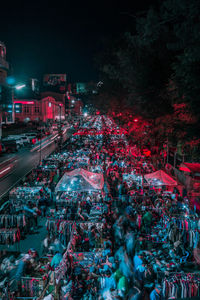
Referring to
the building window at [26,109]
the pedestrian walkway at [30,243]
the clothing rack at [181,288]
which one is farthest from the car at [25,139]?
the building window at [26,109]

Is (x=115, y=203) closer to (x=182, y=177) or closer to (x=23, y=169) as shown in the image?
(x=182, y=177)

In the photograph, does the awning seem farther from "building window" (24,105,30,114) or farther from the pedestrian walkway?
"building window" (24,105,30,114)

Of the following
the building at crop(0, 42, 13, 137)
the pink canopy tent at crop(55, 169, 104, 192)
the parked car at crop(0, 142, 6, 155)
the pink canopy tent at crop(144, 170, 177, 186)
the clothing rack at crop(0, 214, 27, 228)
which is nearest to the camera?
the clothing rack at crop(0, 214, 27, 228)

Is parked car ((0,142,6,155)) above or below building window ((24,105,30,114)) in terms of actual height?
below

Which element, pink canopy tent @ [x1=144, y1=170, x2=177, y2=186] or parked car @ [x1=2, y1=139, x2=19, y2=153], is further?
parked car @ [x1=2, y1=139, x2=19, y2=153]

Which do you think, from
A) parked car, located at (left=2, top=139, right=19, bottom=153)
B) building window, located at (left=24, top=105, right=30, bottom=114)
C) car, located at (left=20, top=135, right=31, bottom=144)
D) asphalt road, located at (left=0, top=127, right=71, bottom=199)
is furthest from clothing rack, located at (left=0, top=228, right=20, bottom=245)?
building window, located at (left=24, top=105, right=30, bottom=114)

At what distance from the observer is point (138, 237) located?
322 inches

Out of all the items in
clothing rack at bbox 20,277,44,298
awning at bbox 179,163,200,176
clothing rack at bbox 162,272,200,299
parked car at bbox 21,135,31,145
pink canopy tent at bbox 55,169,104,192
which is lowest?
clothing rack at bbox 20,277,44,298

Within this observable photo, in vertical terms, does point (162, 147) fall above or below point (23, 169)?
above

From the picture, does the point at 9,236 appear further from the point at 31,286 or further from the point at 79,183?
the point at 79,183

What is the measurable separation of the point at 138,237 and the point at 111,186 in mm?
6081

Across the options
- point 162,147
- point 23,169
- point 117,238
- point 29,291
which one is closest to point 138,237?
point 117,238

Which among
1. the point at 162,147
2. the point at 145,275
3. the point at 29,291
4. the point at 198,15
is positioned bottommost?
the point at 29,291

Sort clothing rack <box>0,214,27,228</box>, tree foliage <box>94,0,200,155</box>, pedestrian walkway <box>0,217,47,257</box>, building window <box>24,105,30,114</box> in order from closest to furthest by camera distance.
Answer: tree foliage <box>94,0,200,155</box>, pedestrian walkway <box>0,217,47,257</box>, clothing rack <box>0,214,27,228</box>, building window <box>24,105,30,114</box>
